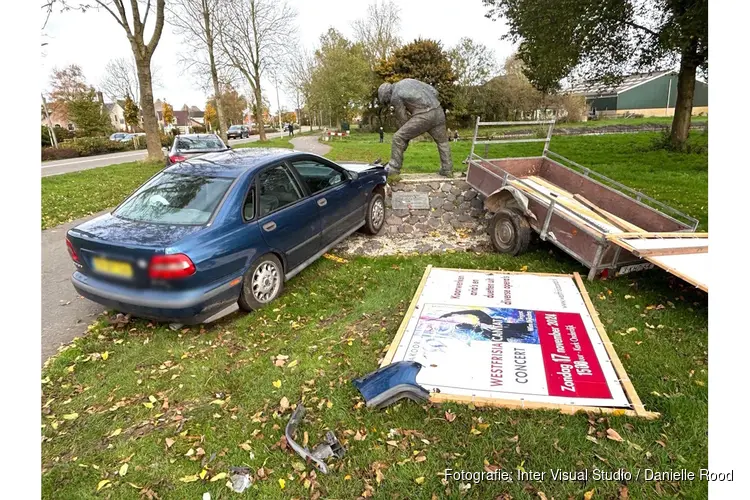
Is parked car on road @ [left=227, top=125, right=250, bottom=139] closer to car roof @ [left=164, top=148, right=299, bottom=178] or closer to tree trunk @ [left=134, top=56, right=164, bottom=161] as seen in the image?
tree trunk @ [left=134, top=56, right=164, bottom=161]

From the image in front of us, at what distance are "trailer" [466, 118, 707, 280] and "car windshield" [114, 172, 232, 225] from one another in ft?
12.7

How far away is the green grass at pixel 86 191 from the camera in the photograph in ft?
33.3

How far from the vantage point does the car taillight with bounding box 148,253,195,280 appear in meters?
3.78

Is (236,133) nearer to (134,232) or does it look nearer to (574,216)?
(134,232)

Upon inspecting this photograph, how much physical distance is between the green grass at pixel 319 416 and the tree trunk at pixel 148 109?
1660 centimetres

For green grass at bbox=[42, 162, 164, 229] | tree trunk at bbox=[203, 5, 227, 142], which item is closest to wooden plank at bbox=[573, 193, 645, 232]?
green grass at bbox=[42, 162, 164, 229]

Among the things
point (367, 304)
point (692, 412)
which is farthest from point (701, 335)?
point (367, 304)

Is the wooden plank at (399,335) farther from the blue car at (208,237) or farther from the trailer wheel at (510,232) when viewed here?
the trailer wheel at (510,232)

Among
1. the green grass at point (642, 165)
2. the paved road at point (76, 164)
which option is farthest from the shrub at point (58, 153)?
the green grass at point (642, 165)

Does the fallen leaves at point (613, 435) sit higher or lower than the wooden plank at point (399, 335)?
lower

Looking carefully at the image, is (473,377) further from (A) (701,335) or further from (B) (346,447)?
(A) (701,335)

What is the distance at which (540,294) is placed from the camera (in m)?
4.61

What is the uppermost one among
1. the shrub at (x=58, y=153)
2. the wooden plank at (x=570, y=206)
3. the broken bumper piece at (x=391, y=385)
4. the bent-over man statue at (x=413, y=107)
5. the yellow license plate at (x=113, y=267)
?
the shrub at (x=58, y=153)

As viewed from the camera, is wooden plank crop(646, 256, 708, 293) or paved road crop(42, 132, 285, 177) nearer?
wooden plank crop(646, 256, 708, 293)
